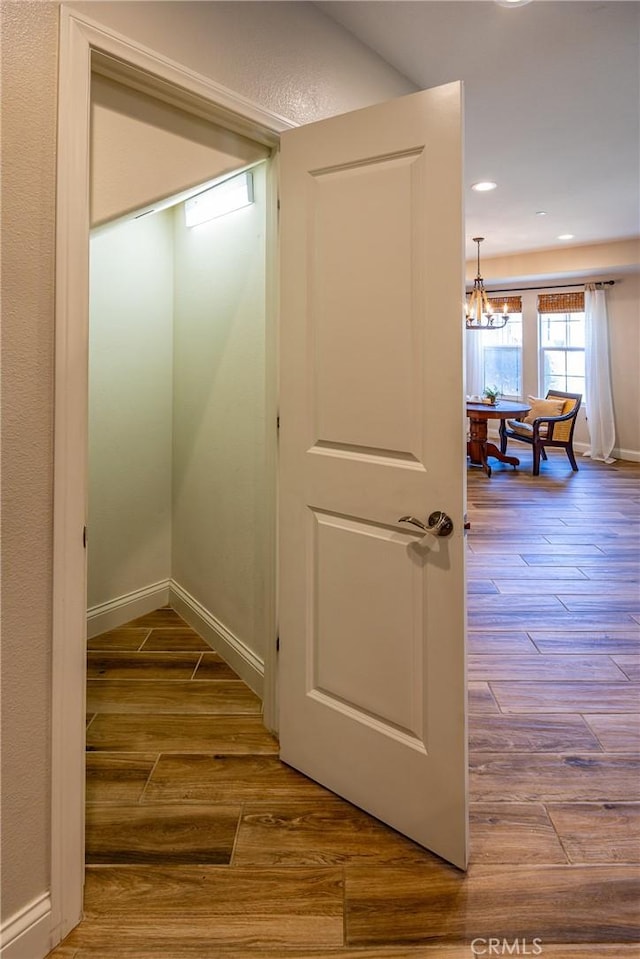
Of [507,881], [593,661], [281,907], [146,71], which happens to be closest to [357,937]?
[281,907]

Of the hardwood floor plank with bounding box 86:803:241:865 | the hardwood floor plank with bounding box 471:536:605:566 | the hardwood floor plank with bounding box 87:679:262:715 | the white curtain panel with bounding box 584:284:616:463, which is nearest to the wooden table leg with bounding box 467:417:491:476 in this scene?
the white curtain panel with bounding box 584:284:616:463

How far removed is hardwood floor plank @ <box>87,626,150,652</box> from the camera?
2953mm

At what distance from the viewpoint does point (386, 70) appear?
2.48 m

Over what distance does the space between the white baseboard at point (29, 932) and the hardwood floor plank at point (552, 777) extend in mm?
1234

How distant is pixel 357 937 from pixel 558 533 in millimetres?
4113

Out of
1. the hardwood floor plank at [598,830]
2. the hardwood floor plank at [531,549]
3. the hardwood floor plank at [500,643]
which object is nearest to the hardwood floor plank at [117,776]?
the hardwood floor plank at [598,830]

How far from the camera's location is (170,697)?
250 centimetres

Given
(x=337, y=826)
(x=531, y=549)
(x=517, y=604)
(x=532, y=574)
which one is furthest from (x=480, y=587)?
(x=337, y=826)

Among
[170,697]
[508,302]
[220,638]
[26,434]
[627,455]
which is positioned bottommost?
[170,697]

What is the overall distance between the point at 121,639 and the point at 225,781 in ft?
4.19

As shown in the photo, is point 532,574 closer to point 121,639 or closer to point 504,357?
point 121,639

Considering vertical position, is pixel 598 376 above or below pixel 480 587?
above

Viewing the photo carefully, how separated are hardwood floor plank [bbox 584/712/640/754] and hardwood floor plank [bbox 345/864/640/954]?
0.62 meters

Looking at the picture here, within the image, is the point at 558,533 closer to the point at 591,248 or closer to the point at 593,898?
the point at 593,898
